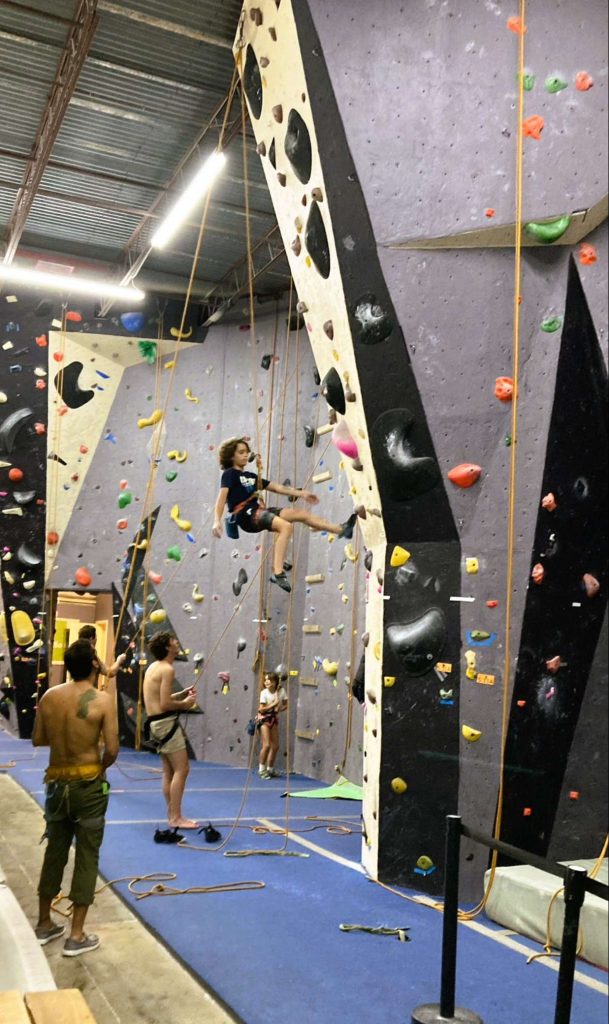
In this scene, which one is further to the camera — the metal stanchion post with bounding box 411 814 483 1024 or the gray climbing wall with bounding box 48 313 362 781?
the gray climbing wall with bounding box 48 313 362 781

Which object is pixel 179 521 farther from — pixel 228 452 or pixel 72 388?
pixel 228 452

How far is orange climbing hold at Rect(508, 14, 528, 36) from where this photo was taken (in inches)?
57.2

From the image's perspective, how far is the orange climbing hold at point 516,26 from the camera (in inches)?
57.2

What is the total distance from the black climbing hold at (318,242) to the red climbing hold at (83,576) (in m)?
5.91

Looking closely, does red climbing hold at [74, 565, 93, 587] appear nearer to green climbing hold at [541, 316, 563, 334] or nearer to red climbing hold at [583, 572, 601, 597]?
green climbing hold at [541, 316, 563, 334]

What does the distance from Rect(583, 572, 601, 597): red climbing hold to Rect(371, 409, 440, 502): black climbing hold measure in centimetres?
247

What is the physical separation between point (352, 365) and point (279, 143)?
1210 millimetres

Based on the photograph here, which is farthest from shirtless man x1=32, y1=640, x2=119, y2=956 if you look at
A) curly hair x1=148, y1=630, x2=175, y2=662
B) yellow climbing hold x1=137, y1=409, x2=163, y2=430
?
yellow climbing hold x1=137, y1=409, x2=163, y2=430

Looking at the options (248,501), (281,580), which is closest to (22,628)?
(281,580)

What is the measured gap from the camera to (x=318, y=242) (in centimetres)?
407

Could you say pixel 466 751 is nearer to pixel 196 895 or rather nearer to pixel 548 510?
pixel 196 895

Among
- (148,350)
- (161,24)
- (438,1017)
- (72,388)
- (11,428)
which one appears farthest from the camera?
(148,350)

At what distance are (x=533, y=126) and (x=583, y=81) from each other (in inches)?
9.4

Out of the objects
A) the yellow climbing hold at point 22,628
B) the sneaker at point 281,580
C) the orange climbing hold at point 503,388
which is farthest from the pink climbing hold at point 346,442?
the yellow climbing hold at point 22,628
